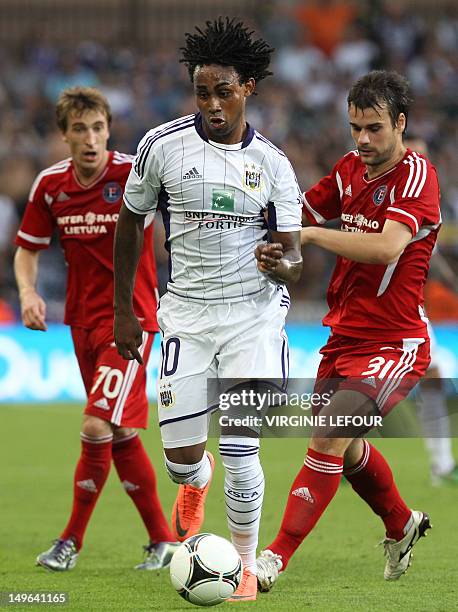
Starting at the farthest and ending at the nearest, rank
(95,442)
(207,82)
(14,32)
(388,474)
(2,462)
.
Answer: (14,32), (2,462), (95,442), (388,474), (207,82)

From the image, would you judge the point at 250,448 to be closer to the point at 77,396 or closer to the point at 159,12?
the point at 77,396

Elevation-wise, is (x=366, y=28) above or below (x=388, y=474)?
above

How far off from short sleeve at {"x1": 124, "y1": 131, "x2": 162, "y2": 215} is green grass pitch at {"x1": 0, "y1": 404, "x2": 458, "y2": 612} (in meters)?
1.84

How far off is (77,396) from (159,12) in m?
9.88

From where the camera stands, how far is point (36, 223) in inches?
281

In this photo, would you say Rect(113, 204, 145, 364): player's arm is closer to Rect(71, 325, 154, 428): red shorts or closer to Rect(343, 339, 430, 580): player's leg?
Rect(71, 325, 154, 428): red shorts

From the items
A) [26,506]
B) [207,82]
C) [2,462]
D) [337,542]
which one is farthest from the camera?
[2,462]

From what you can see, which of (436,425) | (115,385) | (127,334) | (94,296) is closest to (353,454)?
(127,334)

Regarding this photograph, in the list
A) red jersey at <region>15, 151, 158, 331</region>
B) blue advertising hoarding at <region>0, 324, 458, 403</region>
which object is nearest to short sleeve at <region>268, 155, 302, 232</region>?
red jersey at <region>15, 151, 158, 331</region>

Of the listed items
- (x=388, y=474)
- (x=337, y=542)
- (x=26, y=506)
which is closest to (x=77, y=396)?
(x=26, y=506)

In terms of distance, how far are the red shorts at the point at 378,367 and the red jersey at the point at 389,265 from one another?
51mm

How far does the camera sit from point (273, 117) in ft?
59.7

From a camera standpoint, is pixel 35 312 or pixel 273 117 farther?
pixel 273 117

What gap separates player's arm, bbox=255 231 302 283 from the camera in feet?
17.1
